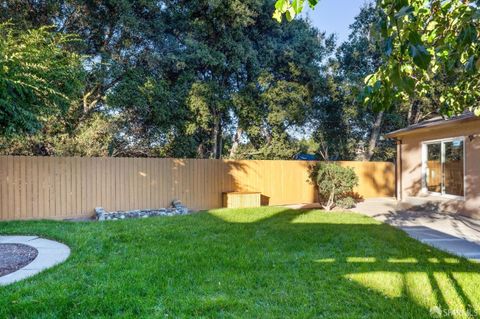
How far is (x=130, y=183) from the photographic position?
9148 millimetres

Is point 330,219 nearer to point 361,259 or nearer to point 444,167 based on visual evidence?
point 361,259

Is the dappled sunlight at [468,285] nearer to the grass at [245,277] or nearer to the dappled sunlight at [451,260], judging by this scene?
→ the grass at [245,277]

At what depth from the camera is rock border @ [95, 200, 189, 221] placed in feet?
26.6

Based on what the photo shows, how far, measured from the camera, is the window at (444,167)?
825 centimetres

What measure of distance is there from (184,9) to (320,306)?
11367 mm

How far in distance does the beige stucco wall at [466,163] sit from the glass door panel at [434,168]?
214 mm

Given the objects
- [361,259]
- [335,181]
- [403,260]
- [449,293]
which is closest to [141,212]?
[335,181]

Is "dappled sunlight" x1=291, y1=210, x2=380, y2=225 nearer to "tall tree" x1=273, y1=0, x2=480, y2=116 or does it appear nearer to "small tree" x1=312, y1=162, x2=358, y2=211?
"small tree" x1=312, y1=162, x2=358, y2=211

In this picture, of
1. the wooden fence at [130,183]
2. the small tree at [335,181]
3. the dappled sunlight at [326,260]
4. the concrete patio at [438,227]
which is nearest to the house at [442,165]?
the concrete patio at [438,227]

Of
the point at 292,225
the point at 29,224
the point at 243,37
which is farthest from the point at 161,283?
the point at 243,37

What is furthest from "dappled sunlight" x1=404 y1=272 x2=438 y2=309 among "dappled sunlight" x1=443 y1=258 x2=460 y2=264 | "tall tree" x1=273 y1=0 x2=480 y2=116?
"tall tree" x1=273 y1=0 x2=480 y2=116

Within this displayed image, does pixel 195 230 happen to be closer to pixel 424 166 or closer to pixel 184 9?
pixel 424 166

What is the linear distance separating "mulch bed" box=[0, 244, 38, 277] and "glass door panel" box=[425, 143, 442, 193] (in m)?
9.55

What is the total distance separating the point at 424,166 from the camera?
9.50m
